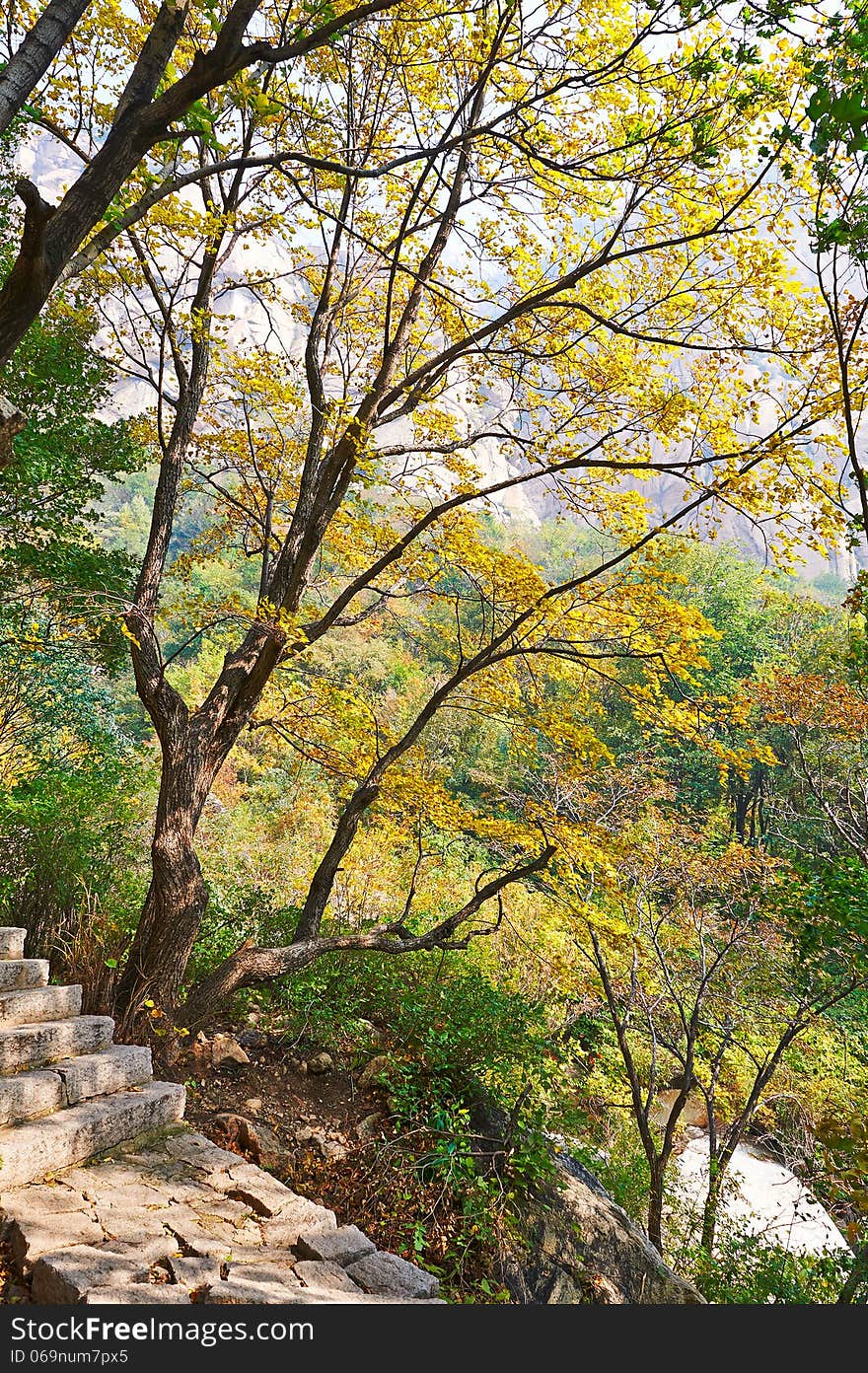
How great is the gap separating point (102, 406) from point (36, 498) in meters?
1.20

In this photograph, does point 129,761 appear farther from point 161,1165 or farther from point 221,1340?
point 221,1340

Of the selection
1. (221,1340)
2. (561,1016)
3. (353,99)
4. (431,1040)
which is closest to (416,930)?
(561,1016)

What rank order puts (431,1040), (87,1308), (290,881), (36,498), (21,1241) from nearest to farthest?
1. (87,1308)
2. (21,1241)
3. (431,1040)
4. (36,498)
5. (290,881)

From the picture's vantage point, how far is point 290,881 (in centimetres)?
1183

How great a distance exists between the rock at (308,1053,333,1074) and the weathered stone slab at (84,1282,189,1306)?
2773 mm

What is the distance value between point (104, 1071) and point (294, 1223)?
1084mm

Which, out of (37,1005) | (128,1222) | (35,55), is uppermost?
(35,55)

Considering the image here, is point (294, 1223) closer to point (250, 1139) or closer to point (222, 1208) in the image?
point (222, 1208)

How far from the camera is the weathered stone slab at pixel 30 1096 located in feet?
9.53

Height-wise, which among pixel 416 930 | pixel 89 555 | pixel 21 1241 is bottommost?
pixel 21 1241

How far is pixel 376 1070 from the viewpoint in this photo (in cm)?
495

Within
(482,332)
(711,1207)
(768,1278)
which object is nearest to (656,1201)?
(711,1207)

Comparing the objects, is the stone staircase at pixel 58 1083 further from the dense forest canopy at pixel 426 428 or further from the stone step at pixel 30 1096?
the dense forest canopy at pixel 426 428

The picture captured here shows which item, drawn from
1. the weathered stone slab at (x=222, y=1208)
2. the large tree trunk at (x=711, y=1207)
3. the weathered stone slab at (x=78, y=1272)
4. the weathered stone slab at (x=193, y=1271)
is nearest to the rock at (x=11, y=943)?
the weathered stone slab at (x=222, y=1208)
